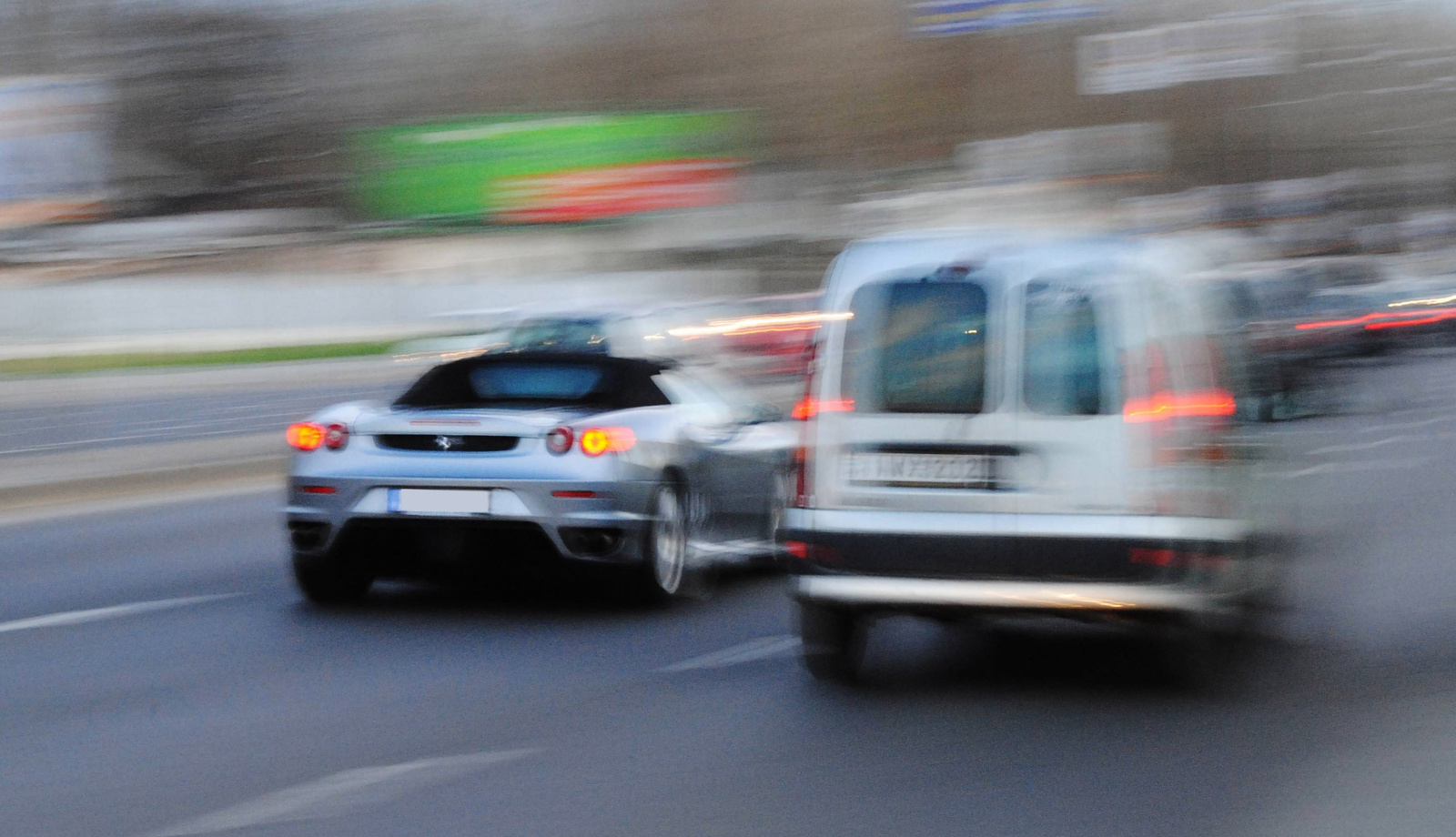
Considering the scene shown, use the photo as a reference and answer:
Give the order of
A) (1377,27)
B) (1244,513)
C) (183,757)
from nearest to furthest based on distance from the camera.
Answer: (183,757) → (1244,513) → (1377,27)

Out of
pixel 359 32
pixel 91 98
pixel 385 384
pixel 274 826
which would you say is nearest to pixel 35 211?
pixel 91 98

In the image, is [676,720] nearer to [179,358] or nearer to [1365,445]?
[1365,445]

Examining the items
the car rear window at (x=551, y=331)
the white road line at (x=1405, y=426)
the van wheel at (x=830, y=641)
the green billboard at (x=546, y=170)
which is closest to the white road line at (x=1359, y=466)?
the white road line at (x=1405, y=426)

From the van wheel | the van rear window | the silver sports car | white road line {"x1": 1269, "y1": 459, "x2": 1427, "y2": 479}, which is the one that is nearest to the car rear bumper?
the silver sports car

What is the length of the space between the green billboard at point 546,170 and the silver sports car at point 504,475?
207ft

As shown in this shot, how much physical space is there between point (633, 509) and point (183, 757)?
11.4 ft

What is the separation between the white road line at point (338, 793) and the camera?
545 cm

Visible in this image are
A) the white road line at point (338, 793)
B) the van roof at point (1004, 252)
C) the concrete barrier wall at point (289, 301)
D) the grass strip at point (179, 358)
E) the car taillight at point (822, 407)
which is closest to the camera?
the white road line at point (338, 793)

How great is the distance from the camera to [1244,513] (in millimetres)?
7656

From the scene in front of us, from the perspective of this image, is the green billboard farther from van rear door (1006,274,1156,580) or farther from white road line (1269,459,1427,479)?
van rear door (1006,274,1156,580)

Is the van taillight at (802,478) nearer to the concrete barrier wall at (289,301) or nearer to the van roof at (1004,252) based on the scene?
the van roof at (1004,252)

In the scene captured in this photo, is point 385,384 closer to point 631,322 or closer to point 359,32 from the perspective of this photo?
point 631,322

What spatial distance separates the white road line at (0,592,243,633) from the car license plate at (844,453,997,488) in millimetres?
4028

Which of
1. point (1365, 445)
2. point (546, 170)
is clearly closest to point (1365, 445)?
point (1365, 445)
